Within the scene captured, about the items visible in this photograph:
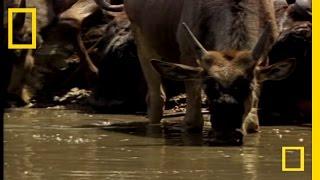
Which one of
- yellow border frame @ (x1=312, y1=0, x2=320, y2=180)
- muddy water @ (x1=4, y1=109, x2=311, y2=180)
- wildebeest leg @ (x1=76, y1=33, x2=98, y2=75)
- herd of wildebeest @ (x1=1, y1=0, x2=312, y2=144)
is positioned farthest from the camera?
wildebeest leg @ (x1=76, y1=33, x2=98, y2=75)

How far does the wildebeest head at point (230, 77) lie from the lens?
8.73 m

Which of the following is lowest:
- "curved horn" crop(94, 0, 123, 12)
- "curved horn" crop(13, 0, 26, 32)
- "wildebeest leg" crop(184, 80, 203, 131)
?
"wildebeest leg" crop(184, 80, 203, 131)

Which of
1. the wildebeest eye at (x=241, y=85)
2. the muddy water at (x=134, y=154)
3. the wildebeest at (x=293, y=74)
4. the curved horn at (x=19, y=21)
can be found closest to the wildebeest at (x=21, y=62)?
the curved horn at (x=19, y=21)

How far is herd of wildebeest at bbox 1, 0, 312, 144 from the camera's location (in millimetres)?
8930

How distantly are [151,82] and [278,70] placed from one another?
3.17 meters

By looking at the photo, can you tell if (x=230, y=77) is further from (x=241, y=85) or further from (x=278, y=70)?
(x=278, y=70)

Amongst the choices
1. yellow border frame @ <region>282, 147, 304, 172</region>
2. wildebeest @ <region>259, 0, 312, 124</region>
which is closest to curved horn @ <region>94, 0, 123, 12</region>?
wildebeest @ <region>259, 0, 312, 124</region>

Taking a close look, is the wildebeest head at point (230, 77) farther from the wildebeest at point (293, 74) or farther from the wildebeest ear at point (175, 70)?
the wildebeest at point (293, 74)

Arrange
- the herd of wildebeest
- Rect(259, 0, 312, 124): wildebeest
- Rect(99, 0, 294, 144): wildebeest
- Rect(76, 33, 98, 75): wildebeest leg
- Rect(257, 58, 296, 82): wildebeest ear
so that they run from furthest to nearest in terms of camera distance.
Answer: Rect(76, 33, 98, 75): wildebeest leg
Rect(259, 0, 312, 124): wildebeest
Rect(257, 58, 296, 82): wildebeest ear
the herd of wildebeest
Rect(99, 0, 294, 144): wildebeest

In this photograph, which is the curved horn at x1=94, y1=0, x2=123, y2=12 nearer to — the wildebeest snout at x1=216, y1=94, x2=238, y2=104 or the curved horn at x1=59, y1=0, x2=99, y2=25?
the curved horn at x1=59, y1=0, x2=99, y2=25

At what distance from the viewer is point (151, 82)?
12.1m

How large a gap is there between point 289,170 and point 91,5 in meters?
8.48

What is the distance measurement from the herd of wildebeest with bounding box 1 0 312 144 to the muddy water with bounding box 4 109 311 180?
1.36 feet

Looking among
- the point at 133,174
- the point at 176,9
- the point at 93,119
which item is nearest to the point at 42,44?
the point at 93,119
